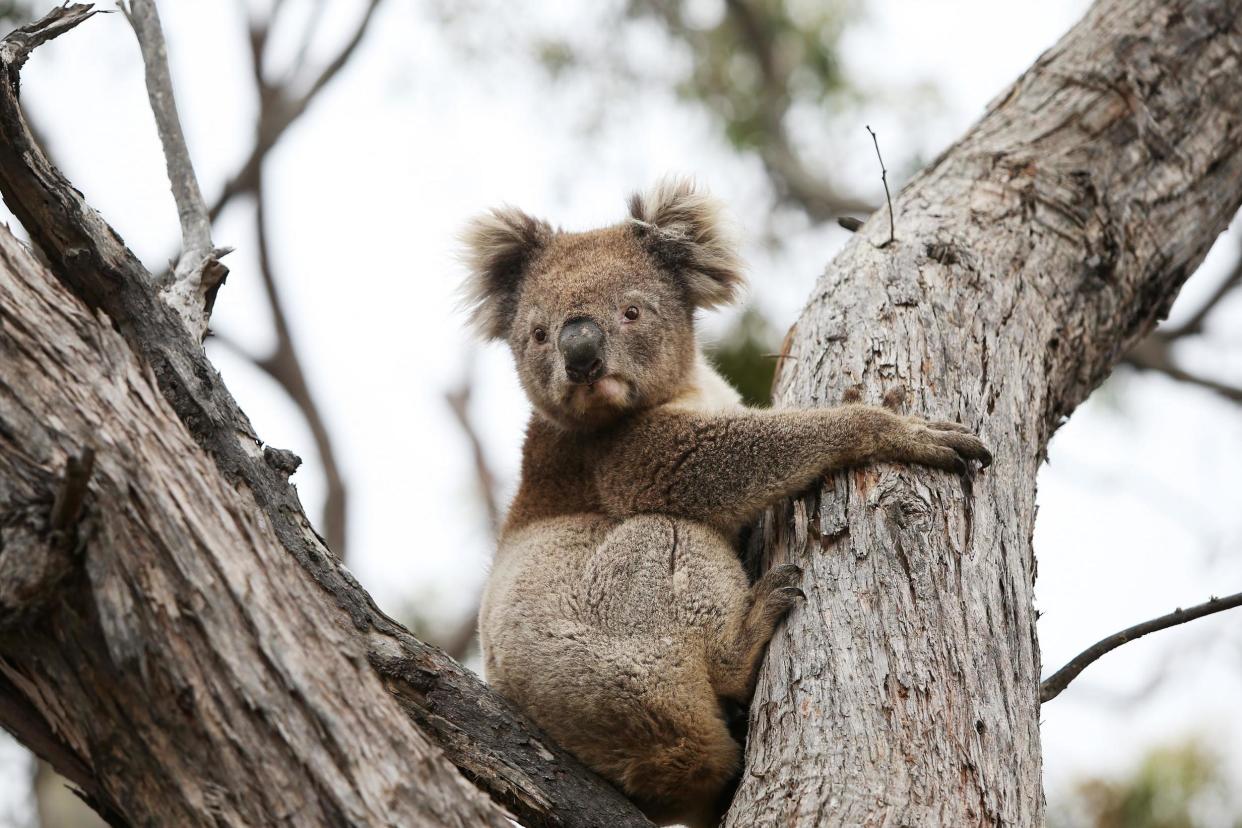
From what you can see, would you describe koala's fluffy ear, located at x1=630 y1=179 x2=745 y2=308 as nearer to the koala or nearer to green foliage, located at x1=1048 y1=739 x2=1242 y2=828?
the koala

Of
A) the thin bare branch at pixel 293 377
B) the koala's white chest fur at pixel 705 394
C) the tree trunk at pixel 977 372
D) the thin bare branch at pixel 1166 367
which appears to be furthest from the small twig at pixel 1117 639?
the thin bare branch at pixel 293 377

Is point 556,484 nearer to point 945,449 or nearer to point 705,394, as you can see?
point 705,394

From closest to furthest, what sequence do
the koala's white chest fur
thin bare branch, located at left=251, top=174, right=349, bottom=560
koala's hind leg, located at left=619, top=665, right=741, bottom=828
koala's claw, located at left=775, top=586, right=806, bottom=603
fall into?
koala's claw, located at left=775, top=586, right=806, bottom=603 < koala's hind leg, located at left=619, top=665, right=741, bottom=828 < the koala's white chest fur < thin bare branch, located at left=251, top=174, right=349, bottom=560

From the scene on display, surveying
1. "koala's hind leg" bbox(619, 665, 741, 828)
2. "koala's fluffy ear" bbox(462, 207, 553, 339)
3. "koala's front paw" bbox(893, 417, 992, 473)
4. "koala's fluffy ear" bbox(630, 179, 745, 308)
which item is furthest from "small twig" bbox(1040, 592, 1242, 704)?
"koala's fluffy ear" bbox(462, 207, 553, 339)

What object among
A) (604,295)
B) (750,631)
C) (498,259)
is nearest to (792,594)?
(750,631)

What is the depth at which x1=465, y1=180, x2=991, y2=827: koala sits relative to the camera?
3273mm

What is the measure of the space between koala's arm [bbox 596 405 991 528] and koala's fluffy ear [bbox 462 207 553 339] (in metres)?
0.91

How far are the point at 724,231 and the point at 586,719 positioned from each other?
7.01 feet

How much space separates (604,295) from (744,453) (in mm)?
871

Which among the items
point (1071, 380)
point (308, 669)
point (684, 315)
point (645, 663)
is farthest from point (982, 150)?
point (308, 669)

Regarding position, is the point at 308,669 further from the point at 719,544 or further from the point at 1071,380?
the point at 1071,380

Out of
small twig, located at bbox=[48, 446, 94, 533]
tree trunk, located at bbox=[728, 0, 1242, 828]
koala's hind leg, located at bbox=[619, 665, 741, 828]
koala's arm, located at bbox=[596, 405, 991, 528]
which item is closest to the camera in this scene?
small twig, located at bbox=[48, 446, 94, 533]

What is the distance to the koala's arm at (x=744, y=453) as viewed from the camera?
3.36 metres

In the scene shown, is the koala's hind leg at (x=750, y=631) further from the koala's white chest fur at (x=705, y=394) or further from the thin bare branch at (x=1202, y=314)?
the thin bare branch at (x=1202, y=314)
